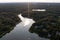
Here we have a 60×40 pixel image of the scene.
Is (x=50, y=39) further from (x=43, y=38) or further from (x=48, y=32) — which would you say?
(x=48, y=32)

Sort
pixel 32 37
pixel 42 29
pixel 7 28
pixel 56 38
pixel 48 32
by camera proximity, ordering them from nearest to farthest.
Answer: pixel 56 38 → pixel 32 37 → pixel 48 32 → pixel 42 29 → pixel 7 28

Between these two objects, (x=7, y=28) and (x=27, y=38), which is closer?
(x=27, y=38)

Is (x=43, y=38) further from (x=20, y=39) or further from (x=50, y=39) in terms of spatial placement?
(x=20, y=39)

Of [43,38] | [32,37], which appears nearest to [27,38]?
[32,37]

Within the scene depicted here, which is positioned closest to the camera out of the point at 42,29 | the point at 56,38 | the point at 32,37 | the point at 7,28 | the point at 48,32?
the point at 56,38

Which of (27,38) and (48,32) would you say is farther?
(48,32)

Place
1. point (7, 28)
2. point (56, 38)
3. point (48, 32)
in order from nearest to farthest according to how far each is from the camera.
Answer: point (56, 38) < point (48, 32) < point (7, 28)

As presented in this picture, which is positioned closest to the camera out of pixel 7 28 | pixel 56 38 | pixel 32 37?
pixel 56 38

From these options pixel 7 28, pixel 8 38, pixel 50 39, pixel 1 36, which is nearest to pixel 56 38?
pixel 50 39
